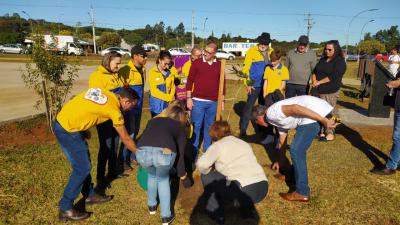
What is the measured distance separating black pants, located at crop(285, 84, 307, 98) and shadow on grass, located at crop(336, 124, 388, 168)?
147 cm

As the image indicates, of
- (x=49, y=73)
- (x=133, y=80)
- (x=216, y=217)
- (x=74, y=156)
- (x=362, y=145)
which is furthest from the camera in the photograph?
(x=362, y=145)

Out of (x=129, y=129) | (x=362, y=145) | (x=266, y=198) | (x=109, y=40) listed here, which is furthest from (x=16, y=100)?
(x=109, y=40)

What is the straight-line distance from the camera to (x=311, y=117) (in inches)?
139

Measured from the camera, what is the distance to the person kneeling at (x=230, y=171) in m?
3.39

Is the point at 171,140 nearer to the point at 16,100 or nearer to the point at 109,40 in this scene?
the point at 16,100

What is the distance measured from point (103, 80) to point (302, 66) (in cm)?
424

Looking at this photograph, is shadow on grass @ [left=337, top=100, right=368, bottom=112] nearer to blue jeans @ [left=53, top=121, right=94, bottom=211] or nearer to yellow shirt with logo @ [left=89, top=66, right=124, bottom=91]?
yellow shirt with logo @ [left=89, top=66, right=124, bottom=91]

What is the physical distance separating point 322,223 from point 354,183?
1.39 metres

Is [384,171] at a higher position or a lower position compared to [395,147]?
lower

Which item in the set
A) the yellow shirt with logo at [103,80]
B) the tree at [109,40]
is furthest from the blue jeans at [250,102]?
the tree at [109,40]

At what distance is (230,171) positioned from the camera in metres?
3.45

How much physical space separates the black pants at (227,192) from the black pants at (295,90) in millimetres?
3786

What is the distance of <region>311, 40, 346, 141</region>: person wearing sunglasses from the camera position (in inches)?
246

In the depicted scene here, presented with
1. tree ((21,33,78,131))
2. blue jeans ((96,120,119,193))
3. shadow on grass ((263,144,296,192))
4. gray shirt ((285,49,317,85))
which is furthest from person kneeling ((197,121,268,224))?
tree ((21,33,78,131))
